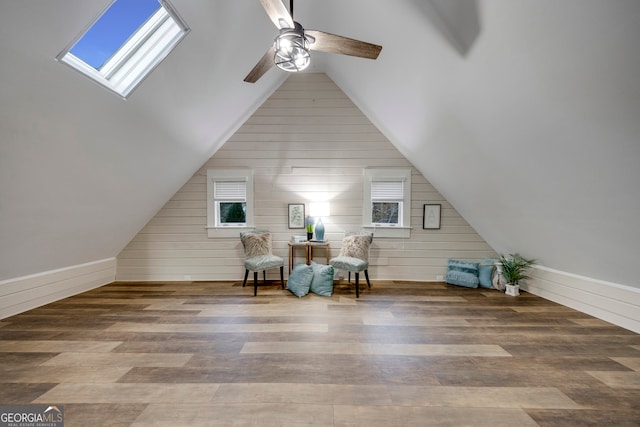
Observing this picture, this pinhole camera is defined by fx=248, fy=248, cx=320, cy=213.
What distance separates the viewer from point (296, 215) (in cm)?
434

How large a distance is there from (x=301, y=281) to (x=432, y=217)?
8.19ft

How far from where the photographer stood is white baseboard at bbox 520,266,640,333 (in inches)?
101

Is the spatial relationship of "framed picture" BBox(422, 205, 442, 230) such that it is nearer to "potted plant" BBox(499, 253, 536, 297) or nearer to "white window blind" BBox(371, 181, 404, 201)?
"white window blind" BBox(371, 181, 404, 201)

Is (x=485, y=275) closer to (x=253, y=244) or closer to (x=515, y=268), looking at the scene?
(x=515, y=268)

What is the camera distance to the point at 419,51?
229 cm

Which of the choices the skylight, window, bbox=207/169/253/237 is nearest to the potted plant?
window, bbox=207/169/253/237

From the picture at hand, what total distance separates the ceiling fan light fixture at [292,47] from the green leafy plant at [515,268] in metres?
3.93

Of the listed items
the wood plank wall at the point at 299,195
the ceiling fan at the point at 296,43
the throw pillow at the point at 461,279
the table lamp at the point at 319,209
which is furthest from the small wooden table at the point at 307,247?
the ceiling fan at the point at 296,43

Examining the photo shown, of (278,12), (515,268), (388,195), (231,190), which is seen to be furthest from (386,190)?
(278,12)

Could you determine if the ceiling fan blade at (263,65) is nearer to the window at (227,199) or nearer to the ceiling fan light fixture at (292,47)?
the ceiling fan light fixture at (292,47)

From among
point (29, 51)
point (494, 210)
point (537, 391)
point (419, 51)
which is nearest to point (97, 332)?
point (29, 51)

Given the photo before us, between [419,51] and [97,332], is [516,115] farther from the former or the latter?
[97,332]

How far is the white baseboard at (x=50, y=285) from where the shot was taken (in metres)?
2.80

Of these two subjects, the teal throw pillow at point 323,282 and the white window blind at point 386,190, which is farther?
Result: the white window blind at point 386,190
